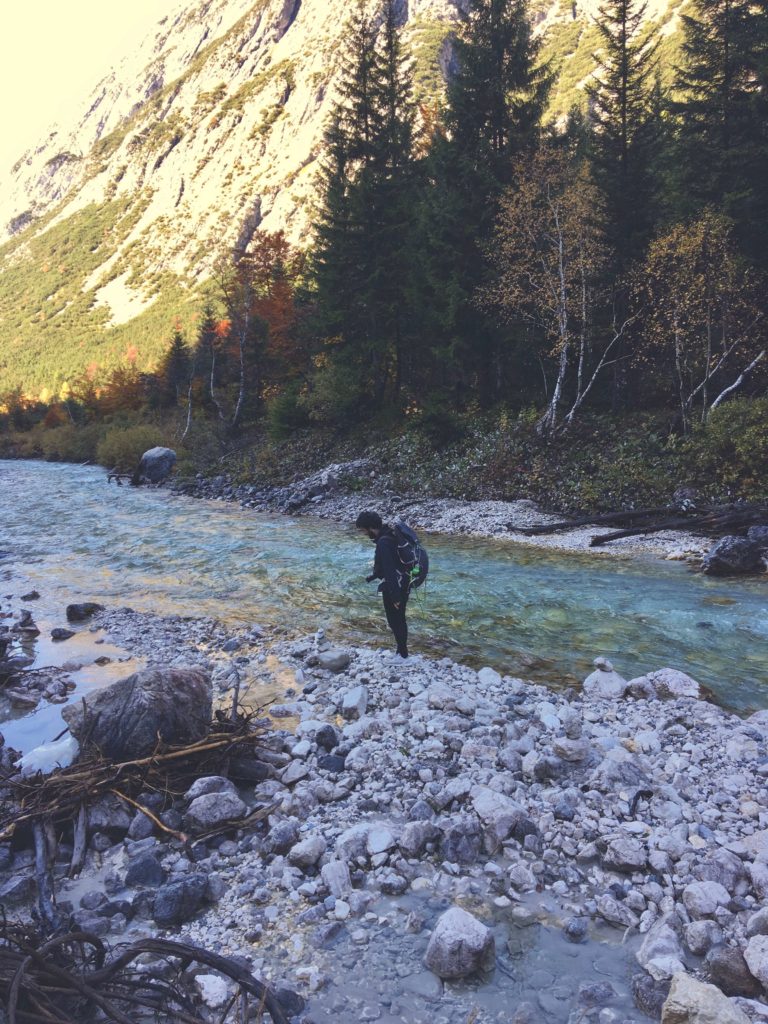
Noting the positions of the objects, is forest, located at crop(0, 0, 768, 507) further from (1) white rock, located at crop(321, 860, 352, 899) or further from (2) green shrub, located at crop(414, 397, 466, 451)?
(1) white rock, located at crop(321, 860, 352, 899)

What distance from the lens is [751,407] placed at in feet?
59.7

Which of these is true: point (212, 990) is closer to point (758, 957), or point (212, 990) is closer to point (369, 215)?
point (758, 957)

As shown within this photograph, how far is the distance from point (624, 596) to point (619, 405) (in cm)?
1630

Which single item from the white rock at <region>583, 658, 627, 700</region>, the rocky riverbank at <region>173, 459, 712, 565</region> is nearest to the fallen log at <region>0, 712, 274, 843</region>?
the white rock at <region>583, 658, 627, 700</region>

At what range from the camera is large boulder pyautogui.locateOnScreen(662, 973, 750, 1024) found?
2.88 metres

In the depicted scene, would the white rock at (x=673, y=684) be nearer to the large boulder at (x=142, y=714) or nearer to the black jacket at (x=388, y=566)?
the black jacket at (x=388, y=566)

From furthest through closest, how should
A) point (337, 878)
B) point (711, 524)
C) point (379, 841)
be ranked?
point (711, 524)
point (379, 841)
point (337, 878)

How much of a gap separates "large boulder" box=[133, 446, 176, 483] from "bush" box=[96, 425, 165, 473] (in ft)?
15.7

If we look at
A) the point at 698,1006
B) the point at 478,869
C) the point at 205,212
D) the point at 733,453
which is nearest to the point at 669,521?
the point at 733,453

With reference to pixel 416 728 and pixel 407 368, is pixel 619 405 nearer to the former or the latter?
pixel 407 368

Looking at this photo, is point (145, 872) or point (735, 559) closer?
point (145, 872)

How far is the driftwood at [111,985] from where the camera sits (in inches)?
111

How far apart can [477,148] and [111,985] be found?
3047 cm

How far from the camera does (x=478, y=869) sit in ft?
14.3
